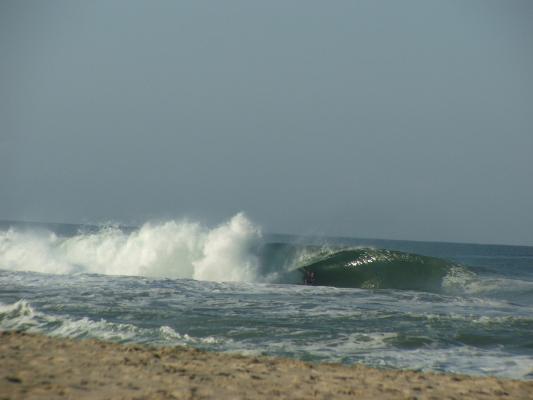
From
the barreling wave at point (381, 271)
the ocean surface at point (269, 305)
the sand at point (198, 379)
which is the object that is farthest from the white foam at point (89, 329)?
the barreling wave at point (381, 271)

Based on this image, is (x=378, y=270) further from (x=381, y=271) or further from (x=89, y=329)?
(x=89, y=329)

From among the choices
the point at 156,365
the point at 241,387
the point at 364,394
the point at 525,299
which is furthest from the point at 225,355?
the point at 525,299

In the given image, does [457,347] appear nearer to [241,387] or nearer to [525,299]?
[241,387]

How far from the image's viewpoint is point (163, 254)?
926 inches

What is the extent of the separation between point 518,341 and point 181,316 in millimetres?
5870

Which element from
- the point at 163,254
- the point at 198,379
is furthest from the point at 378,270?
the point at 198,379

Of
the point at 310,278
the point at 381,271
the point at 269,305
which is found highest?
the point at 381,271

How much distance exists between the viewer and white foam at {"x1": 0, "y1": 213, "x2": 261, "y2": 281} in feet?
72.5

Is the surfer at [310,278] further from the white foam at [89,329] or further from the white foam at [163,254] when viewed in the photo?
the white foam at [89,329]

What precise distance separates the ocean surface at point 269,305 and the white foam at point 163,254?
0.20ft

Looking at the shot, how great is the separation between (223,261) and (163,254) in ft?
9.02

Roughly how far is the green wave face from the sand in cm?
1429

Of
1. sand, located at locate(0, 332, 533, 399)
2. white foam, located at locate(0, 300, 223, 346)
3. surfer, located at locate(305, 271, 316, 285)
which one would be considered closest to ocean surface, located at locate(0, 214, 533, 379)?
white foam, located at locate(0, 300, 223, 346)

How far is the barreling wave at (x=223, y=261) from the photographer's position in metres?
22.0
